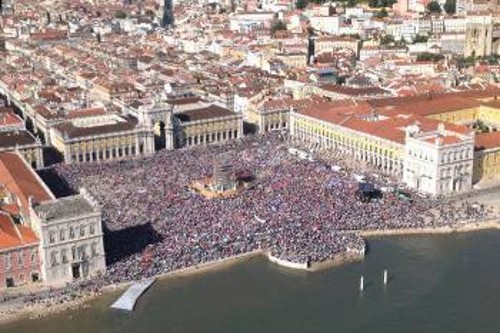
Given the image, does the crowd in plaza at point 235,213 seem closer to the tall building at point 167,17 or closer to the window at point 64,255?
the window at point 64,255

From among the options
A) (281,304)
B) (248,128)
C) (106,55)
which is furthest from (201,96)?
(281,304)

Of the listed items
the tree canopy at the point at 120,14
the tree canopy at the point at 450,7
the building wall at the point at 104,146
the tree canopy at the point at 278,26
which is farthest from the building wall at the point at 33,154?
the tree canopy at the point at 120,14

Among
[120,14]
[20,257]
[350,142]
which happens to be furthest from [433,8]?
[20,257]

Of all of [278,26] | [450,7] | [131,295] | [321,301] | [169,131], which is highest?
[450,7]

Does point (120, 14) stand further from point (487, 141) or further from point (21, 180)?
point (21, 180)

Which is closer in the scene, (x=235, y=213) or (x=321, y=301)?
(x=321, y=301)

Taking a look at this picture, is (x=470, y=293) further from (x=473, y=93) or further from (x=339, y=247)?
(x=473, y=93)

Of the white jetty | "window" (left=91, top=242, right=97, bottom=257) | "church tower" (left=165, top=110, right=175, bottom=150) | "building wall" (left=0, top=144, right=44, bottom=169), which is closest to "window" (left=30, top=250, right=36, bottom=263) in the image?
"window" (left=91, top=242, right=97, bottom=257)
